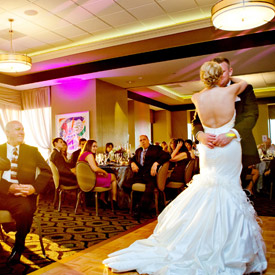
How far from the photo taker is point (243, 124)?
8.49 feet

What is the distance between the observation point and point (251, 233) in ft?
7.88

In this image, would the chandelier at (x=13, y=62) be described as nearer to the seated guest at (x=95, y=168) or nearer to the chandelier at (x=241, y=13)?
the seated guest at (x=95, y=168)

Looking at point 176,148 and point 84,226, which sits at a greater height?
point 176,148

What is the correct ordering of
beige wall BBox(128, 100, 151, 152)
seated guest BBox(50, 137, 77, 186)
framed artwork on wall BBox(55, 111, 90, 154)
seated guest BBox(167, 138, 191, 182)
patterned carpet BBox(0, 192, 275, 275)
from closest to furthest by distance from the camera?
patterned carpet BBox(0, 192, 275, 275), seated guest BBox(167, 138, 191, 182), seated guest BBox(50, 137, 77, 186), framed artwork on wall BBox(55, 111, 90, 154), beige wall BBox(128, 100, 151, 152)

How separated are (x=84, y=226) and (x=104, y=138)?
186 inches

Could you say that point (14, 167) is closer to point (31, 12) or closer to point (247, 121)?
point (247, 121)

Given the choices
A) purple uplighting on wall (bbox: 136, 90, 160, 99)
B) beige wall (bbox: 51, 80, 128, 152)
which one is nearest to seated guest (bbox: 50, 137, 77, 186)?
beige wall (bbox: 51, 80, 128, 152)

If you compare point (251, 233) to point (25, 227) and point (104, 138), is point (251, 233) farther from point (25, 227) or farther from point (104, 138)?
point (104, 138)

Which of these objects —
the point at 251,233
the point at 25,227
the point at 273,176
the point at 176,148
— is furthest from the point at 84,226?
the point at 273,176

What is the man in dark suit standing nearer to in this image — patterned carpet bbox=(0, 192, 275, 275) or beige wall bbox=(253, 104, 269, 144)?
patterned carpet bbox=(0, 192, 275, 275)

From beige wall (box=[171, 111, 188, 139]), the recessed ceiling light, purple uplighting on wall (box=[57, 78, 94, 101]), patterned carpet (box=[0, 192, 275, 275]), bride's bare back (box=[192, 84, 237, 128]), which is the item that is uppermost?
the recessed ceiling light

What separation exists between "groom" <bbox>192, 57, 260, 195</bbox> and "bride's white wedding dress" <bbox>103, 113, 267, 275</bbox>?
0.06 meters

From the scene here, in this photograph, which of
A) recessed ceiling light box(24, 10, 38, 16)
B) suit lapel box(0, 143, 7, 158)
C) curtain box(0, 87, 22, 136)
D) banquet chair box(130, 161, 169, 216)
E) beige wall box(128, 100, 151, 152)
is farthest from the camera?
beige wall box(128, 100, 151, 152)

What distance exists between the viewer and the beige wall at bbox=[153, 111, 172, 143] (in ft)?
51.6
